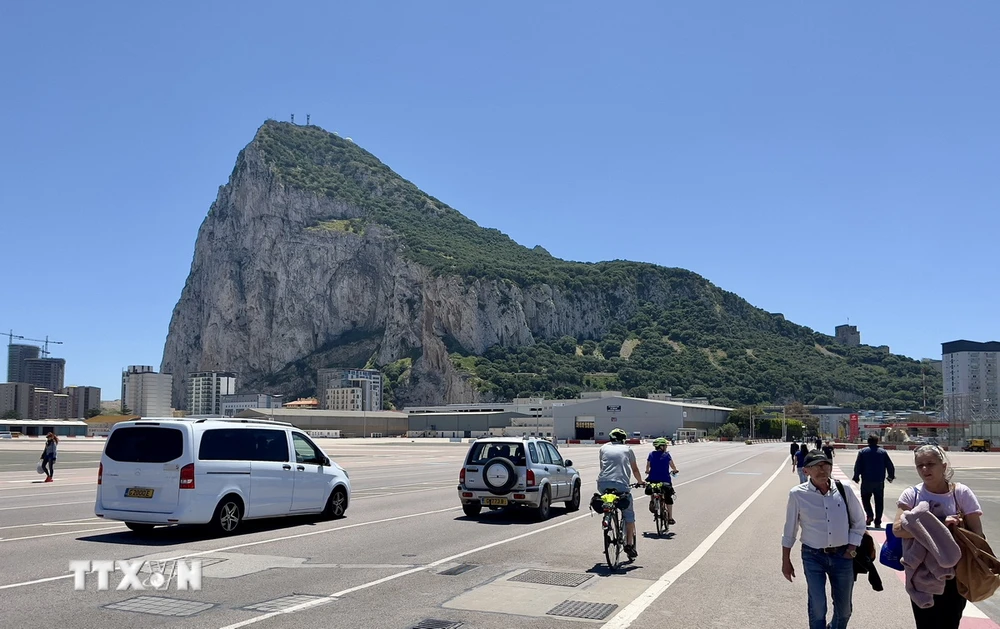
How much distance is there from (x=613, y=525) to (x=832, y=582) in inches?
187

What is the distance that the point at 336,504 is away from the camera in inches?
640

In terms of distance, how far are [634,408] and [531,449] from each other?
119 meters

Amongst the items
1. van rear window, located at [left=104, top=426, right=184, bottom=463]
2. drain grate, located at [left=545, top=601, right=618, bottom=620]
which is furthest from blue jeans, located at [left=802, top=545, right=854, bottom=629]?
van rear window, located at [left=104, top=426, right=184, bottom=463]

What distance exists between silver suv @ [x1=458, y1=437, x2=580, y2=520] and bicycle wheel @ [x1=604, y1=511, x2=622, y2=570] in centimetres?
567

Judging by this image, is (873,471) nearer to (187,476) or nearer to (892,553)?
(892,553)

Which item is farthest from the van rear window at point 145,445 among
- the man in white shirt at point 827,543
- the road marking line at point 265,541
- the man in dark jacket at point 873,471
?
the man in dark jacket at point 873,471

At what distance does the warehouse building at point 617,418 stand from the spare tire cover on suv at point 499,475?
371ft

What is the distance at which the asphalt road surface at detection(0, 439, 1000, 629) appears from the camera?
7.78 meters

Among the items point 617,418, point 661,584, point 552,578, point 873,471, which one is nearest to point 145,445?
point 552,578

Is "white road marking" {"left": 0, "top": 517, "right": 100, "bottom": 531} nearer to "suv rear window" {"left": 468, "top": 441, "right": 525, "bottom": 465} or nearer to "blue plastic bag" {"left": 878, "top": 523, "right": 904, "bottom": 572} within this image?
"suv rear window" {"left": 468, "top": 441, "right": 525, "bottom": 465}

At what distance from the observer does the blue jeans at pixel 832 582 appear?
6168mm

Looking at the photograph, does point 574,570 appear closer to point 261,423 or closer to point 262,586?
point 262,586

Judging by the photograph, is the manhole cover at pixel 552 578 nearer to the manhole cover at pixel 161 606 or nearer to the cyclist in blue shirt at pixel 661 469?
the manhole cover at pixel 161 606

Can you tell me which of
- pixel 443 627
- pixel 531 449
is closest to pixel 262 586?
pixel 443 627
